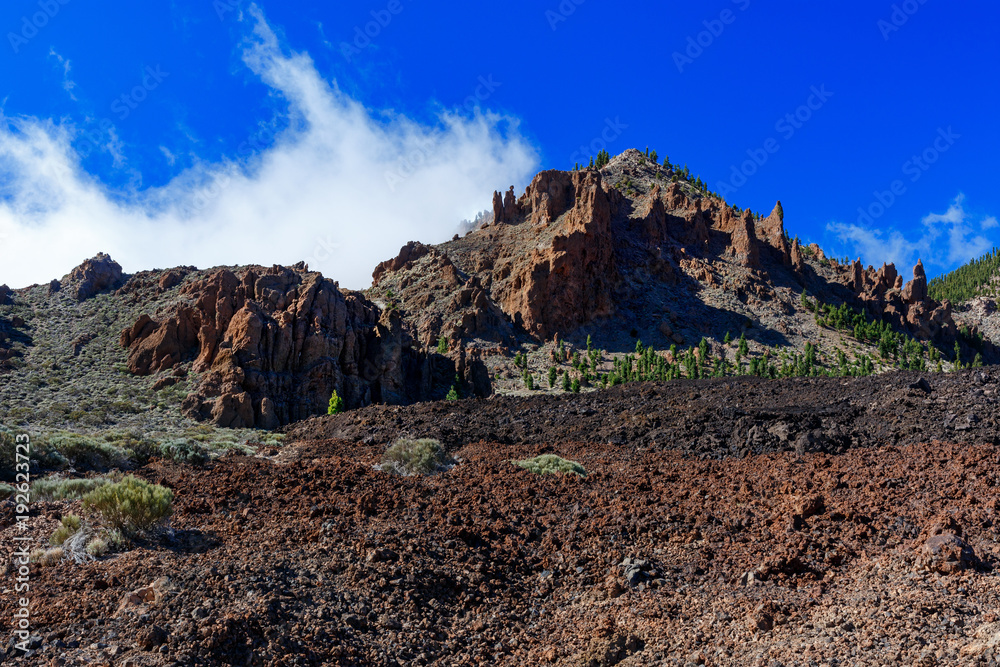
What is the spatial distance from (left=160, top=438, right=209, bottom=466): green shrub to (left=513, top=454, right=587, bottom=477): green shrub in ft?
33.4

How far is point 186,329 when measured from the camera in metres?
38.5

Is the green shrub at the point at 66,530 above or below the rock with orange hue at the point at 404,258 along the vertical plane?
below

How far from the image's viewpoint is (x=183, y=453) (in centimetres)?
1800

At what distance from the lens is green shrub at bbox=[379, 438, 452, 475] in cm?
1489

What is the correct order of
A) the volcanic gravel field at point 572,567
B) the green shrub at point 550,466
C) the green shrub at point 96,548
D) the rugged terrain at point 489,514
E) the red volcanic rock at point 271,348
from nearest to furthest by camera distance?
the volcanic gravel field at point 572,567
the rugged terrain at point 489,514
the green shrub at point 96,548
the green shrub at point 550,466
the red volcanic rock at point 271,348

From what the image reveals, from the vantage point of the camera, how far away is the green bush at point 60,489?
11.4m

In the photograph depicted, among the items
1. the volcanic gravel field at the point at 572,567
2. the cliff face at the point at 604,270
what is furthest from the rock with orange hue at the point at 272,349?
the cliff face at the point at 604,270

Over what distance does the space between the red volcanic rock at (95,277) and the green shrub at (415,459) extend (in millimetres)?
48145

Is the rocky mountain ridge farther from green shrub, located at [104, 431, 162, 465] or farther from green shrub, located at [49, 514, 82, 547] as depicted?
green shrub, located at [49, 514, 82, 547]

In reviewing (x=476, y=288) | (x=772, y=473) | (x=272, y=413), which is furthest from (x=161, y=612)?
(x=476, y=288)

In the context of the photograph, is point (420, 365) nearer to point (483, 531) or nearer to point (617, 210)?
point (483, 531)

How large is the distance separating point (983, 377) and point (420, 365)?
36.2 m

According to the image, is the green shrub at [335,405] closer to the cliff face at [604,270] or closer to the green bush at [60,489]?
the green bush at [60,489]

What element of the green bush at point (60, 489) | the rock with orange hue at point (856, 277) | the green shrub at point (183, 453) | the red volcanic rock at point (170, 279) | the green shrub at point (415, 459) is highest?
the rock with orange hue at point (856, 277)
